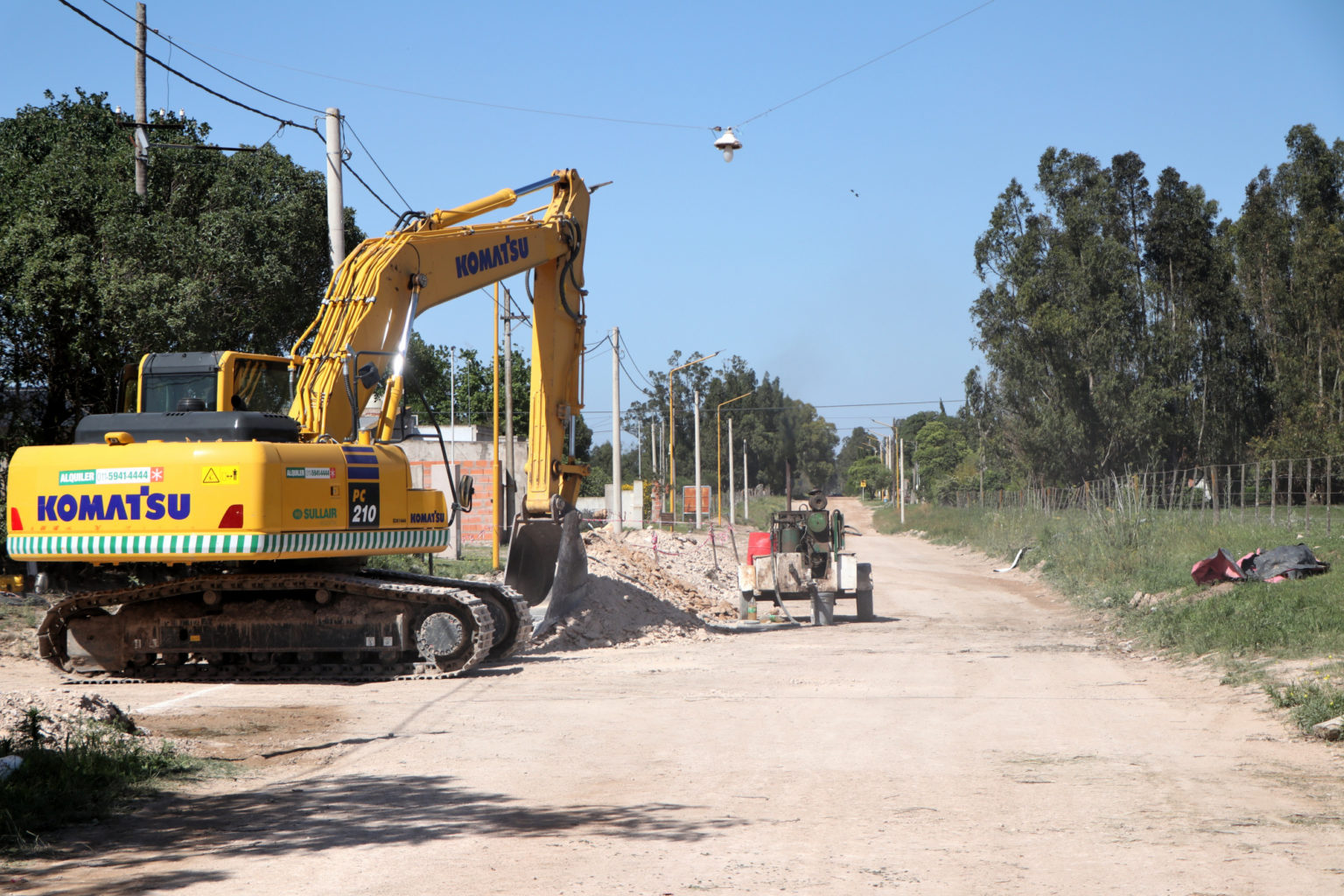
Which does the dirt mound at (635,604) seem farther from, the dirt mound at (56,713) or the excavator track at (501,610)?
the dirt mound at (56,713)

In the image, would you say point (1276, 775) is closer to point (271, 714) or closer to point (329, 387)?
point (271, 714)

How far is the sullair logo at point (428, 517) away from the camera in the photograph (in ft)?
41.3

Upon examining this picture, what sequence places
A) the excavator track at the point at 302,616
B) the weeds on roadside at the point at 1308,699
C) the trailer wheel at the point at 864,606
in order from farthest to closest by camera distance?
the trailer wheel at the point at 864,606 < the excavator track at the point at 302,616 < the weeds on roadside at the point at 1308,699

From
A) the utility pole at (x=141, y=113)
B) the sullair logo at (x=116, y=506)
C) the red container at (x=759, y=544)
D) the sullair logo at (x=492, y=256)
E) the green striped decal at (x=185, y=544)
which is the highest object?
the utility pole at (x=141, y=113)

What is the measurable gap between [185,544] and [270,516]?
2.90 ft

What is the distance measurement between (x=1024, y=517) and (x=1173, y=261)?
72.6ft

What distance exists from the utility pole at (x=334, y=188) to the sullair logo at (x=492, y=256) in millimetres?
1911

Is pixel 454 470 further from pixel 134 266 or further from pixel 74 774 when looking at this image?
pixel 74 774

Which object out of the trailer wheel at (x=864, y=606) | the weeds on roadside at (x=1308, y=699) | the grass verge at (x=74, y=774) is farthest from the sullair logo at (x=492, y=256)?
the weeds on roadside at (x=1308, y=699)

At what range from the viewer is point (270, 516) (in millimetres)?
11070

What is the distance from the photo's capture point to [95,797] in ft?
21.5

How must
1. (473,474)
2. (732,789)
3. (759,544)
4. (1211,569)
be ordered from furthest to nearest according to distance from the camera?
(473,474), (759,544), (1211,569), (732,789)

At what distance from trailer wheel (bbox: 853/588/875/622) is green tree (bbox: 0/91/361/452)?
10418 millimetres

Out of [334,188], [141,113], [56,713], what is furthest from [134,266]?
[56,713]
